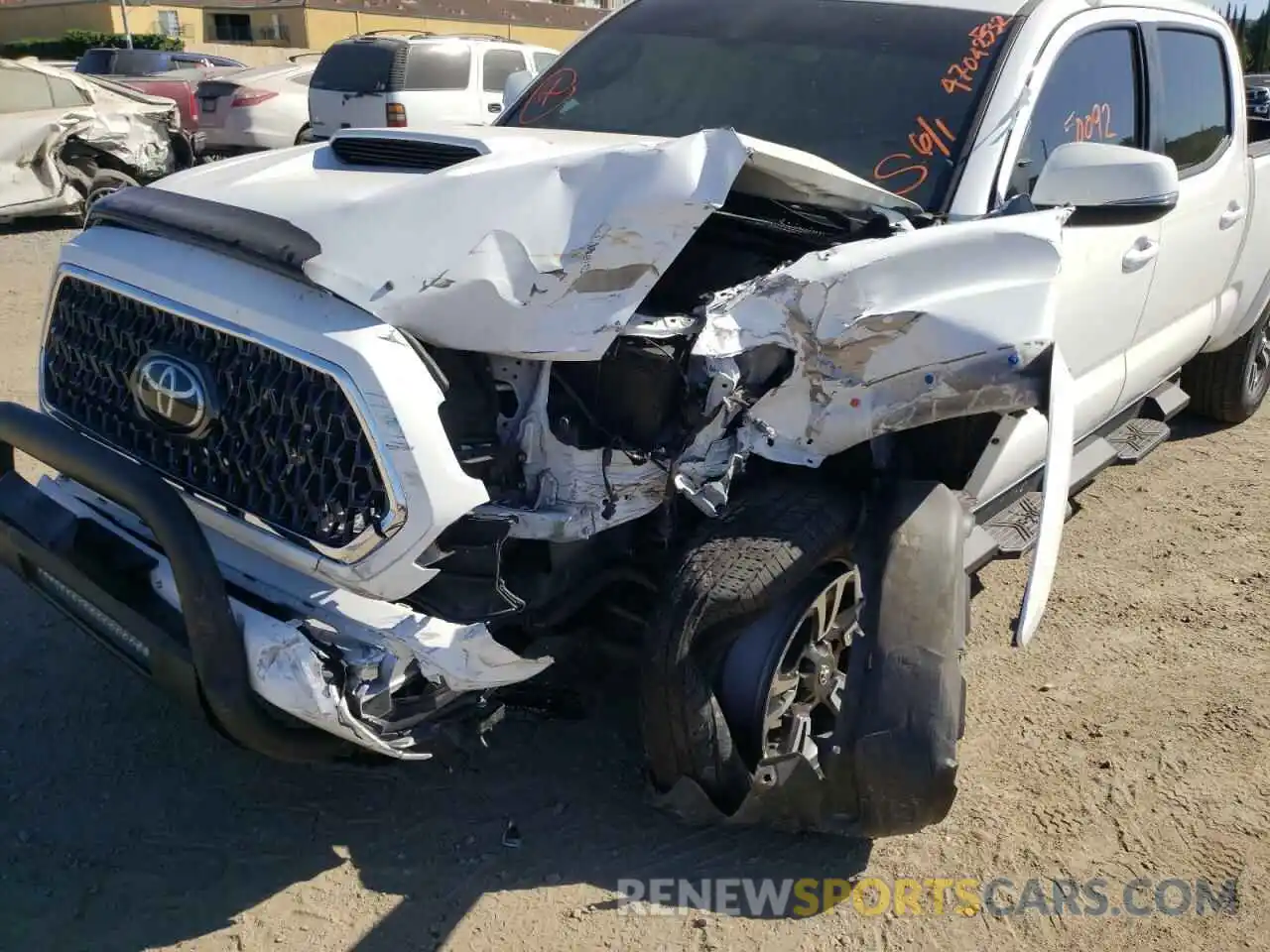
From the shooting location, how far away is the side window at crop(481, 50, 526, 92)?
1311 centimetres

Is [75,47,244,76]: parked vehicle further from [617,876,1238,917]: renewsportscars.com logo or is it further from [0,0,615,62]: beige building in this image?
[617,876,1238,917]: renewsportscars.com logo

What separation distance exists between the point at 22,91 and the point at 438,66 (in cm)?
436

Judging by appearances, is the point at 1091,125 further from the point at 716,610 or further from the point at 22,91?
the point at 22,91

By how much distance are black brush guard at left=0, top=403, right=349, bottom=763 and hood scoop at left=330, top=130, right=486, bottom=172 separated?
Answer: 1017 millimetres

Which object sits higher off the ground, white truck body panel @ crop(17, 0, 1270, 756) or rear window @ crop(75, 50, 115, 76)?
white truck body panel @ crop(17, 0, 1270, 756)

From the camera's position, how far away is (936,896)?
270 cm

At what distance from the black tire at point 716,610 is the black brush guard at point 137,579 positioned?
72cm

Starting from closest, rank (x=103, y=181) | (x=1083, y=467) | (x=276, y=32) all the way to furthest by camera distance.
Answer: (x=1083, y=467) < (x=103, y=181) < (x=276, y=32)

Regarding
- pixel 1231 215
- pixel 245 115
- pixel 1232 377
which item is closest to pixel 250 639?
pixel 1231 215

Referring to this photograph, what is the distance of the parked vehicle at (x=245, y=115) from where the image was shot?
12.7 meters

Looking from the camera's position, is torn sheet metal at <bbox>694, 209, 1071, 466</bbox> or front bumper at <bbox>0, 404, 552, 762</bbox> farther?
torn sheet metal at <bbox>694, 209, 1071, 466</bbox>

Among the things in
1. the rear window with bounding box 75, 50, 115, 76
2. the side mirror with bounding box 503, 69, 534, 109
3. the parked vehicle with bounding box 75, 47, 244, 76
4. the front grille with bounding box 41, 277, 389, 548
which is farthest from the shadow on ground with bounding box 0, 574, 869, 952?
the rear window with bounding box 75, 50, 115, 76

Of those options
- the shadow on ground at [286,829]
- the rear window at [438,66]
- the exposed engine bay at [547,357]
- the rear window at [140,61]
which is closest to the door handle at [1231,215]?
the exposed engine bay at [547,357]

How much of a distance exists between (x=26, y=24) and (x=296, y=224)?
150 feet
